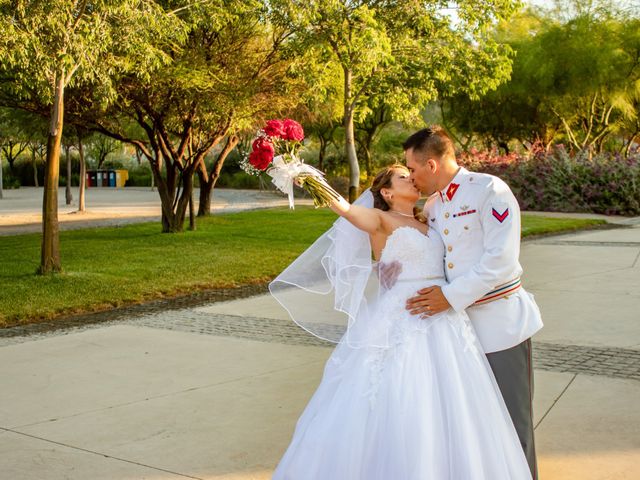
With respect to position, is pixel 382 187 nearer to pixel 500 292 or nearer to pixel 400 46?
pixel 500 292

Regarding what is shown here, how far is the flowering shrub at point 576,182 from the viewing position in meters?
25.2

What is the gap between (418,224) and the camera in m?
3.84

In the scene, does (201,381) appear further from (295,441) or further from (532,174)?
(532,174)

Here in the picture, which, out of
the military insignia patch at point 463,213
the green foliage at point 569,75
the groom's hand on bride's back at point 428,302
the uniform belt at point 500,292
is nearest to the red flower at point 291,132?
the military insignia patch at point 463,213

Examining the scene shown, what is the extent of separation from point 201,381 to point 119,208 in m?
23.9

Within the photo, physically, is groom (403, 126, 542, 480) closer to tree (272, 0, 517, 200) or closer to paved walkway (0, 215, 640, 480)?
paved walkway (0, 215, 640, 480)

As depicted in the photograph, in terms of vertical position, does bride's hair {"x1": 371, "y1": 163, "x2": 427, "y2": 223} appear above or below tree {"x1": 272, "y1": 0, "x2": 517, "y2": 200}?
below

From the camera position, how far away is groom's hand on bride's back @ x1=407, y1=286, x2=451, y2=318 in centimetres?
355

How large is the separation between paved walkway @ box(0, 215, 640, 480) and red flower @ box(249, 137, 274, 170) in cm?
165

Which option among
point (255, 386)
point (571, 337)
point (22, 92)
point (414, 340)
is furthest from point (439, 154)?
point (22, 92)

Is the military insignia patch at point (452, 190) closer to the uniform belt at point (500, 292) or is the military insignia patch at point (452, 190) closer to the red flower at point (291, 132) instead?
the uniform belt at point (500, 292)

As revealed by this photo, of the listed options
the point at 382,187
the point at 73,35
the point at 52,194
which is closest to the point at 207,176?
the point at 52,194

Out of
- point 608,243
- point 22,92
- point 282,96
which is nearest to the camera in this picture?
point 22,92

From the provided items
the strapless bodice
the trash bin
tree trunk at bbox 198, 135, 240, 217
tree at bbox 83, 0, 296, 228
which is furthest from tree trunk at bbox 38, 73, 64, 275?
the trash bin
